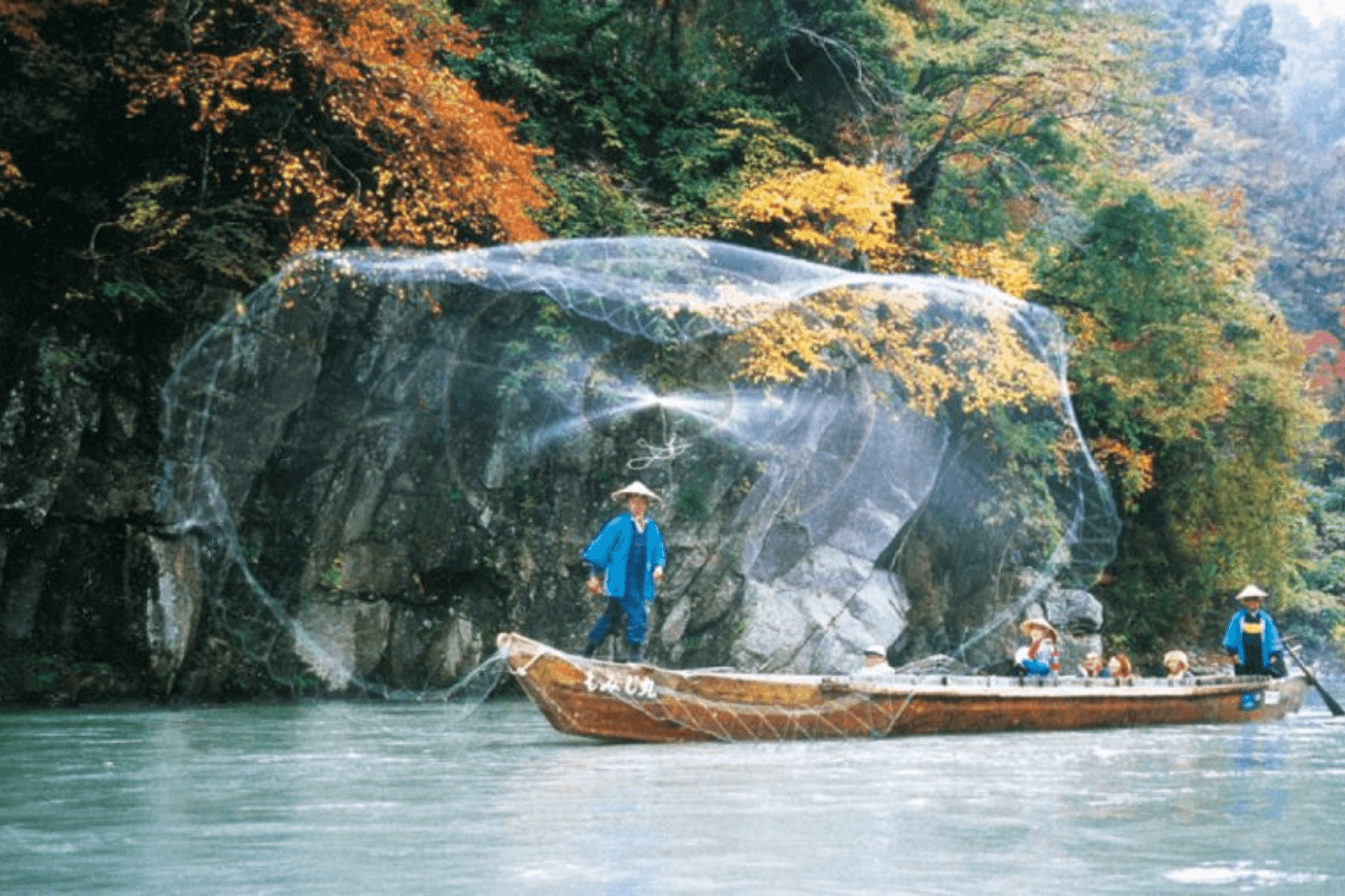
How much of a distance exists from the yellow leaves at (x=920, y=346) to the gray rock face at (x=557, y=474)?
126 millimetres

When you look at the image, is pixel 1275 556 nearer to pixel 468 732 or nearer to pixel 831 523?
pixel 831 523

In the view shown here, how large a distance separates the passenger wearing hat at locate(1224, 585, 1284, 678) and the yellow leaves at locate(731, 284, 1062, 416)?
4292mm

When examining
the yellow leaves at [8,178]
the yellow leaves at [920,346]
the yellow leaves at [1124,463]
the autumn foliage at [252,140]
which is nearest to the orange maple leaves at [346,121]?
the autumn foliage at [252,140]

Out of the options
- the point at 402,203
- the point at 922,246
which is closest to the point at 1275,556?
the point at 922,246

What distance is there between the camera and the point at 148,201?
1498cm

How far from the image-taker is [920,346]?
13766mm

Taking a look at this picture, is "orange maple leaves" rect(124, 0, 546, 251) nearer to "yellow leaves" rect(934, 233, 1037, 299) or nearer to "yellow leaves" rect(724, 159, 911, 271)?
"yellow leaves" rect(724, 159, 911, 271)

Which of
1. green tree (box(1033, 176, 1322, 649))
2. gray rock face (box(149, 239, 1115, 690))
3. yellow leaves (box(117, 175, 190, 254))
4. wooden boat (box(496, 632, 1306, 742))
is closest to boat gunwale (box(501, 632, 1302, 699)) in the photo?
wooden boat (box(496, 632, 1306, 742))

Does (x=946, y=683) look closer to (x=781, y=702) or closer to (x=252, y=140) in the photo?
(x=781, y=702)

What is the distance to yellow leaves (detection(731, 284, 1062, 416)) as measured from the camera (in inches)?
529

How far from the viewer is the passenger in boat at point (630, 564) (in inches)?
456

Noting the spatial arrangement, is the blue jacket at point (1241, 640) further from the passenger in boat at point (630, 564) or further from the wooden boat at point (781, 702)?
the passenger in boat at point (630, 564)

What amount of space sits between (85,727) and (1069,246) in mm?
16934

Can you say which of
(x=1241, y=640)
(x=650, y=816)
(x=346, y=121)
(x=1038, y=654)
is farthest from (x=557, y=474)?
(x=650, y=816)
